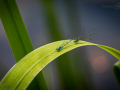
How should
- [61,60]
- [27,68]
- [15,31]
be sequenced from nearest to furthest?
[27,68] → [15,31] → [61,60]

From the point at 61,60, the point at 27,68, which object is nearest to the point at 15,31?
the point at 27,68

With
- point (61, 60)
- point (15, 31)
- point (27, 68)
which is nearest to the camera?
point (27, 68)

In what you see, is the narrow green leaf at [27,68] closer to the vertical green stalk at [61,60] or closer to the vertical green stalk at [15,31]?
the vertical green stalk at [15,31]

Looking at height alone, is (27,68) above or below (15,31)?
below

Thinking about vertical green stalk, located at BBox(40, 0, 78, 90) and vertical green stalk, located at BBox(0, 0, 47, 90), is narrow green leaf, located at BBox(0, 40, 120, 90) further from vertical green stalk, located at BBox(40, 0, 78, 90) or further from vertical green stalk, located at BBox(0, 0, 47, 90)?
vertical green stalk, located at BBox(40, 0, 78, 90)

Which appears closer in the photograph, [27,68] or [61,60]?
[27,68]

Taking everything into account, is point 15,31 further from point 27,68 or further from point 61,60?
point 61,60

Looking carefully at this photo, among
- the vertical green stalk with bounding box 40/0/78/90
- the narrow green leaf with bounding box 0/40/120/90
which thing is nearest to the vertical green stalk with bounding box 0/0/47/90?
the narrow green leaf with bounding box 0/40/120/90

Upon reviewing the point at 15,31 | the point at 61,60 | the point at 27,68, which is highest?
the point at 15,31
